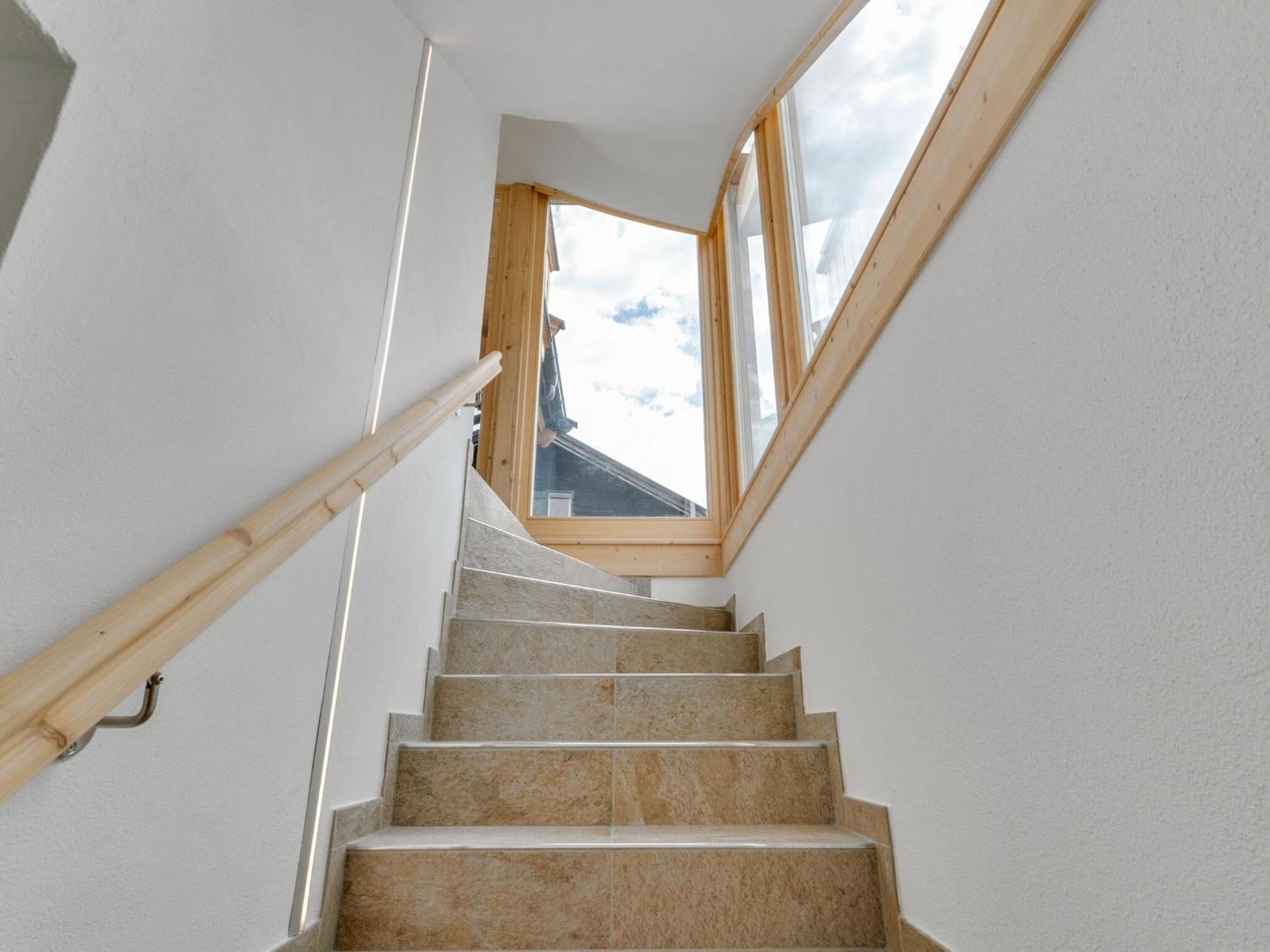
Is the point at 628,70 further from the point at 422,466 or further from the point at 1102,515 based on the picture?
the point at 1102,515

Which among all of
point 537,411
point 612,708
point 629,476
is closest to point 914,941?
point 612,708

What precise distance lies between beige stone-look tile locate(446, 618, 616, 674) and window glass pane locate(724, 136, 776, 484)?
1100mm

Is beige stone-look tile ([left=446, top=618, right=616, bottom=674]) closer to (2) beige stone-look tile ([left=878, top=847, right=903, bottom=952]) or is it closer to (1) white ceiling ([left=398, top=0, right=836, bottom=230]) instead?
(2) beige stone-look tile ([left=878, top=847, right=903, bottom=952])

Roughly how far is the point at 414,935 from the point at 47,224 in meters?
1.38

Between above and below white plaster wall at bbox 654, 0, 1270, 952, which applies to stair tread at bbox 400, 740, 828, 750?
below

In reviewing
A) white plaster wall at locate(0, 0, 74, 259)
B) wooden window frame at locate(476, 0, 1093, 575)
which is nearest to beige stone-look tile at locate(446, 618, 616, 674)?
wooden window frame at locate(476, 0, 1093, 575)

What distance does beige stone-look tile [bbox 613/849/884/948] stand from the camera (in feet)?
4.73

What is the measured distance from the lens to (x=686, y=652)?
8.32ft

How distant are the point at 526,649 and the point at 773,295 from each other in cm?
158

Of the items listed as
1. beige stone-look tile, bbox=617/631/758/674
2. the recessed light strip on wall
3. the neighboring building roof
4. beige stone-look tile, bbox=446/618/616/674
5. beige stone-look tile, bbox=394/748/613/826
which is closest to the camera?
the recessed light strip on wall

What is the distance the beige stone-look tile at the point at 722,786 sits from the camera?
177cm

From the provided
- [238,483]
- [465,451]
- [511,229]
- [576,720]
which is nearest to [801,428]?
[576,720]

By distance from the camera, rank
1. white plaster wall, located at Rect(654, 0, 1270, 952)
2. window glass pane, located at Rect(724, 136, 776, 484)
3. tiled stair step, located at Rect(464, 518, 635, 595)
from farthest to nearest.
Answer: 1. window glass pane, located at Rect(724, 136, 776, 484)
2. tiled stair step, located at Rect(464, 518, 635, 595)
3. white plaster wall, located at Rect(654, 0, 1270, 952)

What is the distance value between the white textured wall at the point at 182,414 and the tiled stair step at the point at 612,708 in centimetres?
50
